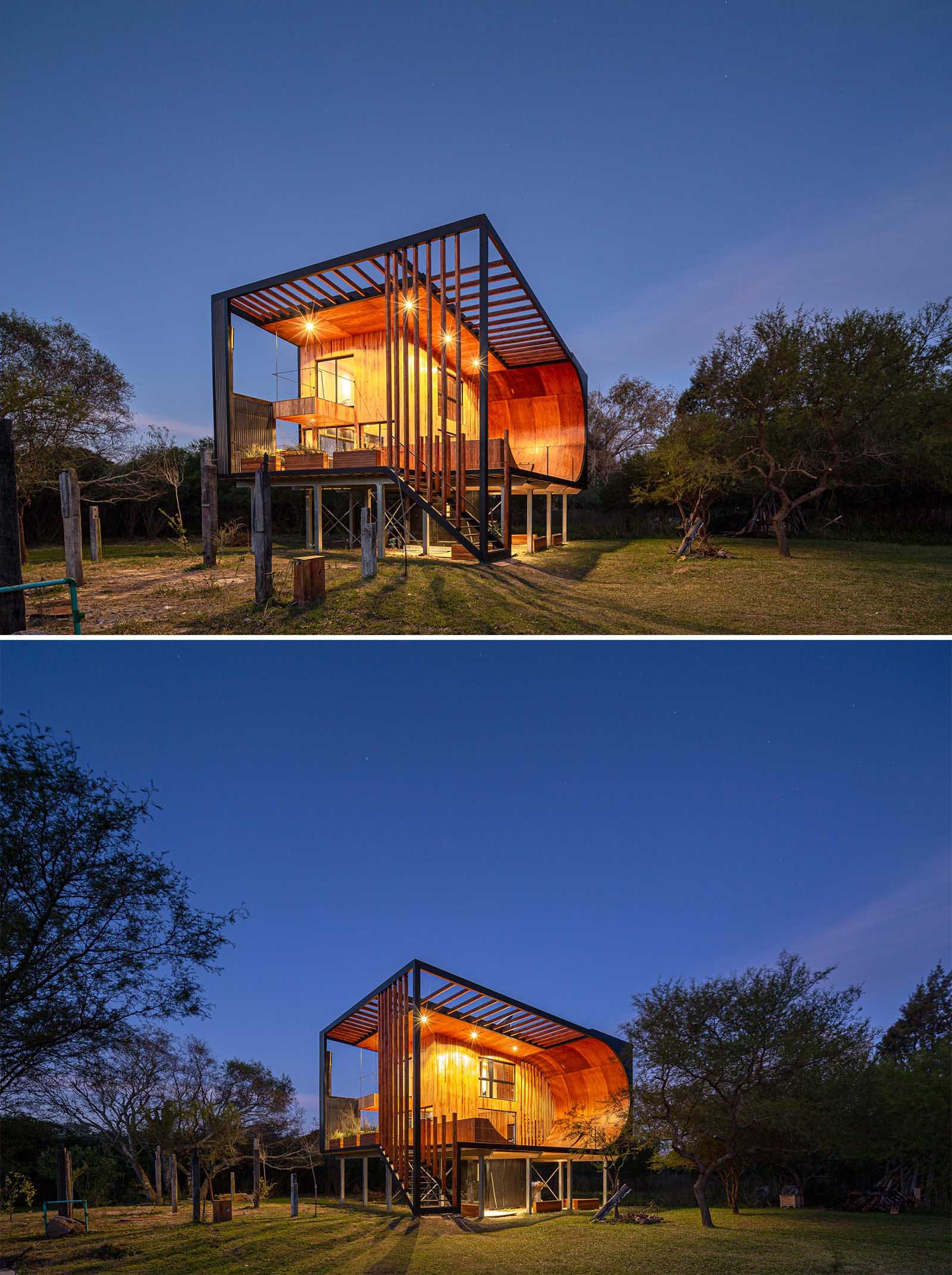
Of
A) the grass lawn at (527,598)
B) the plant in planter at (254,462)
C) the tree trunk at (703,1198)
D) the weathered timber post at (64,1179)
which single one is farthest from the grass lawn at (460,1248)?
the plant in planter at (254,462)

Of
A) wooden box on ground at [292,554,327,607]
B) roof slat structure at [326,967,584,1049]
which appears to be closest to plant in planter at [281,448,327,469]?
wooden box on ground at [292,554,327,607]

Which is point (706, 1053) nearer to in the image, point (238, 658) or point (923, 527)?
point (238, 658)

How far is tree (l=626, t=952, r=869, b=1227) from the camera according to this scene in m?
→ 11.1

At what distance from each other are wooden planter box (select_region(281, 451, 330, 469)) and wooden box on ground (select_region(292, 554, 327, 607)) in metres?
6.27

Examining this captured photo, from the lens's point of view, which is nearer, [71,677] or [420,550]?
[71,677]

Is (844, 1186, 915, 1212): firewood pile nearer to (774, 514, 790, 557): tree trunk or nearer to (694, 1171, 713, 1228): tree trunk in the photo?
(694, 1171, 713, 1228): tree trunk

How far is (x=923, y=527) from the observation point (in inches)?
916

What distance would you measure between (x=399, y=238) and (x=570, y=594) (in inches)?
296

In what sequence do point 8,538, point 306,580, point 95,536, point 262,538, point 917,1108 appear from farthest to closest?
point 95,536, point 917,1108, point 262,538, point 306,580, point 8,538

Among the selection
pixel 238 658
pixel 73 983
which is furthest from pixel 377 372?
pixel 73 983

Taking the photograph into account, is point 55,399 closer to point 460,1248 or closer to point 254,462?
point 254,462

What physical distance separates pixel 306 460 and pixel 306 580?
707 cm

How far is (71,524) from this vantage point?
11016mm

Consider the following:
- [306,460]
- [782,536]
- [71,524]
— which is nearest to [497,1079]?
[782,536]
